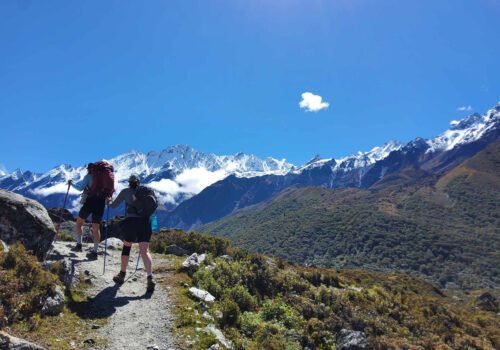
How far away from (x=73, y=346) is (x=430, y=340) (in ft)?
48.8

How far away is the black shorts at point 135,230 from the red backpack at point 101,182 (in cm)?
238

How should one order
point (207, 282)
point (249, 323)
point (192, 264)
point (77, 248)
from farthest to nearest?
1. point (192, 264)
2. point (77, 248)
3. point (207, 282)
4. point (249, 323)

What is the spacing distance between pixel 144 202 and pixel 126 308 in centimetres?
304

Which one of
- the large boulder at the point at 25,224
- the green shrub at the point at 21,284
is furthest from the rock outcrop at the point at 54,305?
the large boulder at the point at 25,224

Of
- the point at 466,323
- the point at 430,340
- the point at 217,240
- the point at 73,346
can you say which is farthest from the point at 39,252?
the point at 466,323

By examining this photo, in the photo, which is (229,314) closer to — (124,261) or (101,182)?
(124,261)

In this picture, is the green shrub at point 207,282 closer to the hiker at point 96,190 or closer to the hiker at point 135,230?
the hiker at point 135,230

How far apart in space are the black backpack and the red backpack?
7.71 ft

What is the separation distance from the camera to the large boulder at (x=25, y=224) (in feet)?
40.9

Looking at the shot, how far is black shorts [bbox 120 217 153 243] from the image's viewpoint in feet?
41.0

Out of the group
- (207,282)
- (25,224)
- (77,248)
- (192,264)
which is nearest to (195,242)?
(192,264)

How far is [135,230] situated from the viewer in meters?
12.5

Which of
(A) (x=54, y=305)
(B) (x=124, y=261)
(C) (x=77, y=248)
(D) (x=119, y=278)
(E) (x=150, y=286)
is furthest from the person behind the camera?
(C) (x=77, y=248)

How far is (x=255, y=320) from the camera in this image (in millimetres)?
12500
